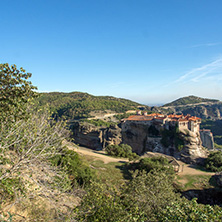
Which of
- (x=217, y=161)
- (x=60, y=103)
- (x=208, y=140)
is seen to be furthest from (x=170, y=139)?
(x=60, y=103)

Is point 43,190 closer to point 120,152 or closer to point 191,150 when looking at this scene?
point 120,152

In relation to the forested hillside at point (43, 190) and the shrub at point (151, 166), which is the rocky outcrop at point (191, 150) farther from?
the forested hillside at point (43, 190)

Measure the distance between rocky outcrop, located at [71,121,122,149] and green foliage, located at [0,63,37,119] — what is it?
42.7 m

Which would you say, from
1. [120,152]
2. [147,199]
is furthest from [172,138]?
[147,199]

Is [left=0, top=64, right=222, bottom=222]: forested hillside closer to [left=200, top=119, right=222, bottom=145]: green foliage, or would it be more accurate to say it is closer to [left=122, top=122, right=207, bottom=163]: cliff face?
[left=122, top=122, right=207, bottom=163]: cliff face

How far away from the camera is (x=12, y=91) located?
8.83 meters

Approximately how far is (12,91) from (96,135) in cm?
4652

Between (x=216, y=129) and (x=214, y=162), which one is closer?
(x=214, y=162)

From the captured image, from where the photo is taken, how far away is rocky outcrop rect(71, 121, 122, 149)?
51188 millimetres

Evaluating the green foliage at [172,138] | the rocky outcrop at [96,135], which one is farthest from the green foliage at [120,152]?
the rocky outcrop at [96,135]

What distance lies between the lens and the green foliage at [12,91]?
8.71 meters

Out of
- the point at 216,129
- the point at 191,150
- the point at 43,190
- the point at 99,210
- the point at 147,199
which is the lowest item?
the point at 216,129

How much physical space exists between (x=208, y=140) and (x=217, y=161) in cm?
3606

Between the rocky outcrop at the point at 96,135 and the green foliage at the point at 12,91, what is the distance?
42.7 meters
